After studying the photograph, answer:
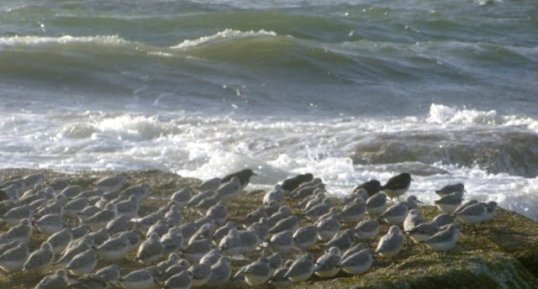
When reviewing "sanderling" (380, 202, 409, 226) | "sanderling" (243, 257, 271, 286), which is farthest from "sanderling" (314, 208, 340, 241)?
"sanderling" (243, 257, 271, 286)

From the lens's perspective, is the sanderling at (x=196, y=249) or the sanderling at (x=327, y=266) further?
the sanderling at (x=196, y=249)

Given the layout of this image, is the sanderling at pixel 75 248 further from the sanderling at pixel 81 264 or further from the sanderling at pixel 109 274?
the sanderling at pixel 109 274

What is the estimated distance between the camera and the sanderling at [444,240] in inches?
365

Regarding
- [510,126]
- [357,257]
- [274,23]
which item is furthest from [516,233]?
[274,23]

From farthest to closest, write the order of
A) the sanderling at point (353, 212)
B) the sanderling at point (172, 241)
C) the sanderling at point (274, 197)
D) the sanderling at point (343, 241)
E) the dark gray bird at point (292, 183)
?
the dark gray bird at point (292, 183)
the sanderling at point (274, 197)
the sanderling at point (353, 212)
the sanderling at point (343, 241)
the sanderling at point (172, 241)

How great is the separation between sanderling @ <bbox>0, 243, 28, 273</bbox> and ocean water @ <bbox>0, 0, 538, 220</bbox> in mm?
5938

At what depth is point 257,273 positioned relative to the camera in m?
8.54

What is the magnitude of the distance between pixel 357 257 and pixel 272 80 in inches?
700

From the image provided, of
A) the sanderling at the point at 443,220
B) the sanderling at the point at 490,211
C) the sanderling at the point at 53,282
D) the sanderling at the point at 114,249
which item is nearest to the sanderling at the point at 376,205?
the sanderling at the point at 443,220

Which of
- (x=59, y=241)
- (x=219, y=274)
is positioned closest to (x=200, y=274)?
(x=219, y=274)

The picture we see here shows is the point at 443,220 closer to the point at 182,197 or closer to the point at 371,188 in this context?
the point at 371,188

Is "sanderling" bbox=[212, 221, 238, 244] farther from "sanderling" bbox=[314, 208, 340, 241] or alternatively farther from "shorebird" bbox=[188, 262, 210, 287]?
"shorebird" bbox=[188, 262, 210, 287]

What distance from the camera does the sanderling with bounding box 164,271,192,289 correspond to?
8.24 metres

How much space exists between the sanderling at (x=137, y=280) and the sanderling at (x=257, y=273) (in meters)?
0.69
